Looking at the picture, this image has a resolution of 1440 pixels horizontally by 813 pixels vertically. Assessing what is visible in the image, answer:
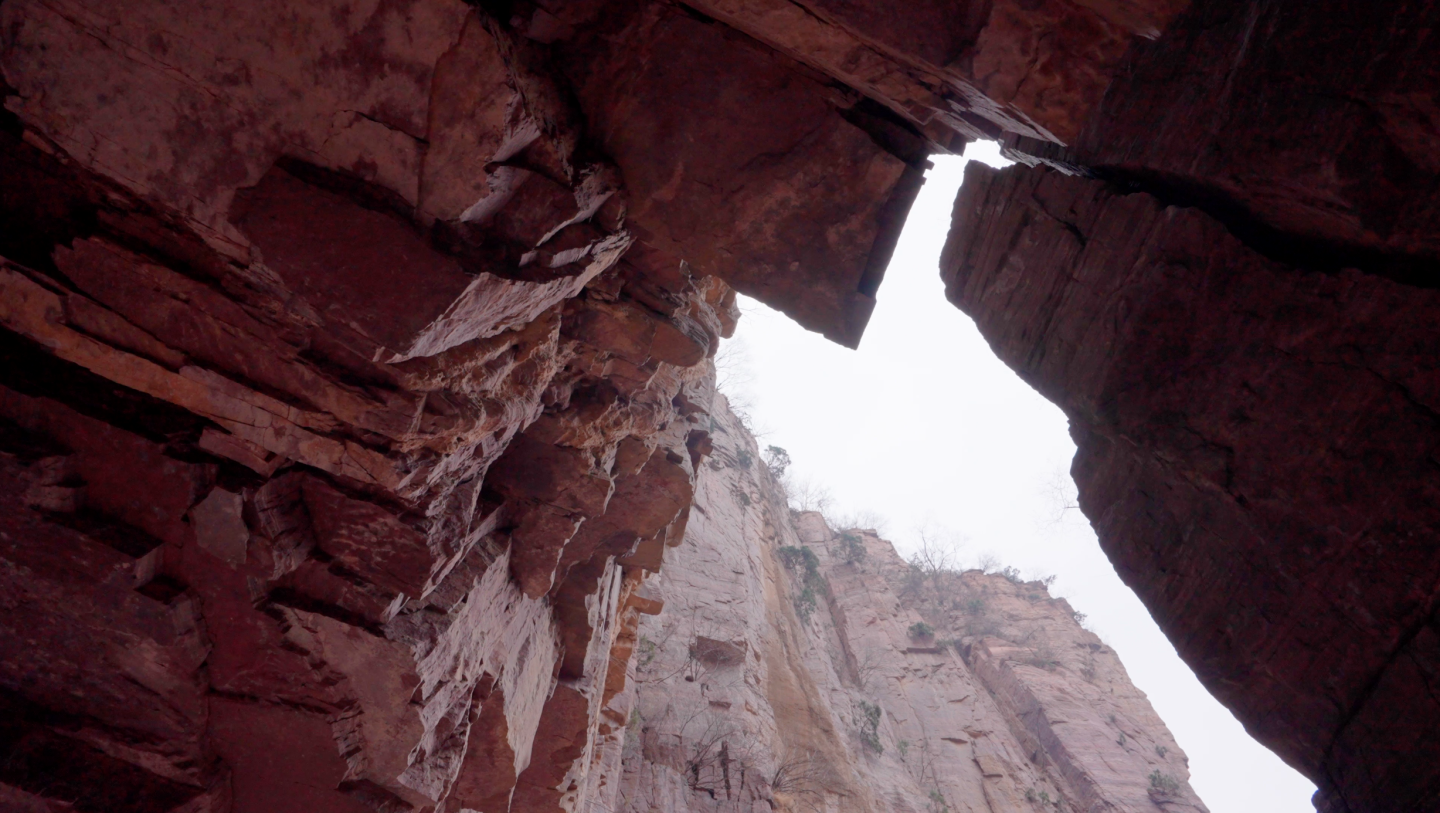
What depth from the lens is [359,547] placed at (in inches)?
149

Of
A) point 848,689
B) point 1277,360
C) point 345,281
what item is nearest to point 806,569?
point 848,689

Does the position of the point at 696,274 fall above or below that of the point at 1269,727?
above

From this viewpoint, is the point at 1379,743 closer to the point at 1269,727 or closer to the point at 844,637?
the point at 1269,727

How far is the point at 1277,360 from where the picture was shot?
9.32 feet

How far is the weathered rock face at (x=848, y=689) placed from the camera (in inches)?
484

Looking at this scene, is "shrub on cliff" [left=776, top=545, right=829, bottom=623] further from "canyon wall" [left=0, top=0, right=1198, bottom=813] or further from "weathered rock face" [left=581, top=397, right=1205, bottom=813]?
"canyon wall" [left=0, top=0, right=1198, bottom=813]

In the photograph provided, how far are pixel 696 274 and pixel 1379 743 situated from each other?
15.6ft

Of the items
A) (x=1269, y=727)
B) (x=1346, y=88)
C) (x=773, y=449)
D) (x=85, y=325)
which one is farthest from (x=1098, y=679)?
(x=85, y=325)

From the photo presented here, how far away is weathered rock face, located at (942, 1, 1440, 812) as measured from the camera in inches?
98.3

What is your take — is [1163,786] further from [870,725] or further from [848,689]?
[848,689]

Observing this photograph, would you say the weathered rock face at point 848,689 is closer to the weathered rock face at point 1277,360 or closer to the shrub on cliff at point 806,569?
the shrub on cliff at point 806,569

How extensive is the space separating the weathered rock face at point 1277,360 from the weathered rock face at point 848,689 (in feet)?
30.0

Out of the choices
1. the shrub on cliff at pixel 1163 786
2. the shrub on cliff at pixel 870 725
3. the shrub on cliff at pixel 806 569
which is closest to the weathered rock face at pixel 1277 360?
the shrub on cliff at pixel 870 725

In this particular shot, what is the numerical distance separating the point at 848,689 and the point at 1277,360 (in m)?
20.1
